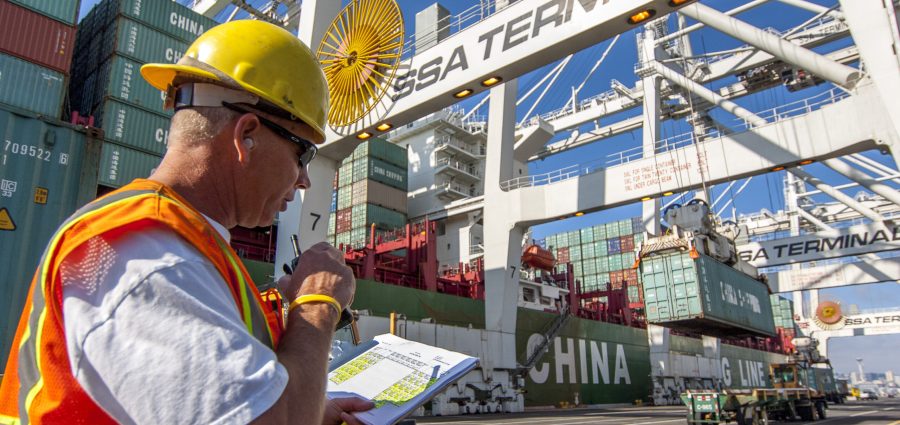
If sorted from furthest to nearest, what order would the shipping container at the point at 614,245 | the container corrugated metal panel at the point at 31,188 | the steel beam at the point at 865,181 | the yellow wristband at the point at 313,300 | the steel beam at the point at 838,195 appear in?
the shipping container at the point at 614,245, the steel beam at the point at 838,195, the steel beam at the point at 865,181, the container corrugated metal panel at the point at 31,188, the yellow wristband at the point at 313,300

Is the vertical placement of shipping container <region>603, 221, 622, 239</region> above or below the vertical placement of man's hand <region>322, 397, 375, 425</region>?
above

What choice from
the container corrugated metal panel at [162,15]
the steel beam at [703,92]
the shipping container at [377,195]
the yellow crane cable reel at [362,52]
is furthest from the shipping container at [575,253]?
the yellow crane cable reel at [362,52]

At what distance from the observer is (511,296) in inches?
808

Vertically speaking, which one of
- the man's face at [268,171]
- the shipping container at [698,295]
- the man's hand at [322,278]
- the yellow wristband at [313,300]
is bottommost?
the yellow wristband at [313,300]

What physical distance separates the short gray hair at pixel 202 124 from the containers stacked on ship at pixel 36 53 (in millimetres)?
16239

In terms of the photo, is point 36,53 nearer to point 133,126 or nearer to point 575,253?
point 133,126

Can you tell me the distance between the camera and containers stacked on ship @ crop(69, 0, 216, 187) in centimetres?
1666

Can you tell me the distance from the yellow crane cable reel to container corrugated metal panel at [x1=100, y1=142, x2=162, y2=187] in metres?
8.64

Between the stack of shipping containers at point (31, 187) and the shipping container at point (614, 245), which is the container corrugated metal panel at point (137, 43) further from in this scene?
the shipping container at point (614, 245)

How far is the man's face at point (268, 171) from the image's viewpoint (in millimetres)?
1305

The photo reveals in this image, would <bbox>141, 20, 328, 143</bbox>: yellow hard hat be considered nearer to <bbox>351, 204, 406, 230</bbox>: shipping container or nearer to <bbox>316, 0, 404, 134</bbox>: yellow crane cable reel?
<bbox>316, 0, 404, 134</bbox>: yellow crane cable reel

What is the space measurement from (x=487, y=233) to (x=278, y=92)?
19717 millimetres

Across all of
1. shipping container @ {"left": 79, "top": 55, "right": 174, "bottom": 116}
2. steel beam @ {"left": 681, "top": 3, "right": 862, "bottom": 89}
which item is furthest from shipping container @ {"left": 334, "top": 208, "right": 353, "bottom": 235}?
steel beam @ {"left": 681, "top": 3, "right": 862, "bottom": 89}

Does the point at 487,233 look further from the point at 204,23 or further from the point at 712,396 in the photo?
the point at 204,23
